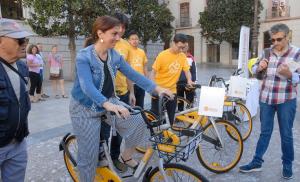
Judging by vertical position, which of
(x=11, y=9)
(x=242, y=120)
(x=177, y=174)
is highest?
(x=11, y=9)

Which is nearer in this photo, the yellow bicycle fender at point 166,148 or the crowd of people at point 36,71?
the yellow bicycle fender at point 166,148

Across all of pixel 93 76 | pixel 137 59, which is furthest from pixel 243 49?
pixel 93 76

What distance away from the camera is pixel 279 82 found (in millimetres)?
3684

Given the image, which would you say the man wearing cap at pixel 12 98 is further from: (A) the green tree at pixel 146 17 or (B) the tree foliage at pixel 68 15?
(A) the green tree at pixel 146 17

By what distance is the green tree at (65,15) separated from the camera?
13047mm

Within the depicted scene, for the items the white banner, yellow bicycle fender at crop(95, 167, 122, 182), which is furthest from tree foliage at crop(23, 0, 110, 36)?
yellow bicycle fender at crop(95, 167, 122, 182)

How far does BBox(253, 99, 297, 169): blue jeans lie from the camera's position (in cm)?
369

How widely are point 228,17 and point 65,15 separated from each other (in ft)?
57.0

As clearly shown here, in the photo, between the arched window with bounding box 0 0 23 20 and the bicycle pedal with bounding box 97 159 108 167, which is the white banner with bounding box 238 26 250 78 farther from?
the arched window with bounding box 0 0 23 20

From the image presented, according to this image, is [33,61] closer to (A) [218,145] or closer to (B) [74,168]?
(B) [74,168]

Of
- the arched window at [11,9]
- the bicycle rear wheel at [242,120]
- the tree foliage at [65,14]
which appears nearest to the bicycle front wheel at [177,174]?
the bicycle rear wheel at [242,120]

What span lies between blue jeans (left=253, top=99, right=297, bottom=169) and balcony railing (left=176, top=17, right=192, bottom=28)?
3187cm

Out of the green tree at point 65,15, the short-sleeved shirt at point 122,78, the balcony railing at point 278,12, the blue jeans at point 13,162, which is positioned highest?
the balcony railing at point 278,12

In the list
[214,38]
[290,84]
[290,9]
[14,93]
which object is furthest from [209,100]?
[290,9]
